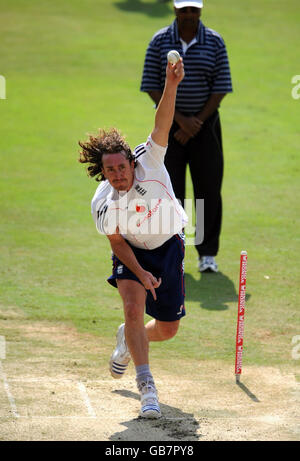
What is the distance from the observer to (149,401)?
5328 mm

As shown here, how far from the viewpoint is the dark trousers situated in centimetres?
897

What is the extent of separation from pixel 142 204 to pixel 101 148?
48 cm

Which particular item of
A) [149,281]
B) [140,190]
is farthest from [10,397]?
[140,190]

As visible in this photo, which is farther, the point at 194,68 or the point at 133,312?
the point at 194,68

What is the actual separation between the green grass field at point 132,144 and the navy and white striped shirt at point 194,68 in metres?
1.92

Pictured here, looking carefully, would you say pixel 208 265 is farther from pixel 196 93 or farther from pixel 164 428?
pixel 164 428

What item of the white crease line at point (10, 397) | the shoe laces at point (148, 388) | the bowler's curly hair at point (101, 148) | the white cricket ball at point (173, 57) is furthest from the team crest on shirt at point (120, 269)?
the white cricket ball at point (173, 57)

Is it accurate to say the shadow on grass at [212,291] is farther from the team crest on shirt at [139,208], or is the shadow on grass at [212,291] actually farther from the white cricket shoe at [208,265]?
the team crest on shirt at [139,208]

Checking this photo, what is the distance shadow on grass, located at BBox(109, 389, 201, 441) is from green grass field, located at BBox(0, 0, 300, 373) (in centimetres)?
129

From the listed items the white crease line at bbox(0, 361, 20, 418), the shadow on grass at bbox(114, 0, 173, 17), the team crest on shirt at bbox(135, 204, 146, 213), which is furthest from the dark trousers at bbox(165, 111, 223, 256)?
the shadow on grass at bbox(114, 0, 173, 17)

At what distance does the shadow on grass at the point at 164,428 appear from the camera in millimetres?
5016

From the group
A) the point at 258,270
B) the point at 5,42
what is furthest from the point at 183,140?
the point at 5,42

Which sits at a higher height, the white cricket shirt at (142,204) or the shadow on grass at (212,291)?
the white cricket shirt at (142,204)

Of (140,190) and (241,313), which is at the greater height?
(140,190)
